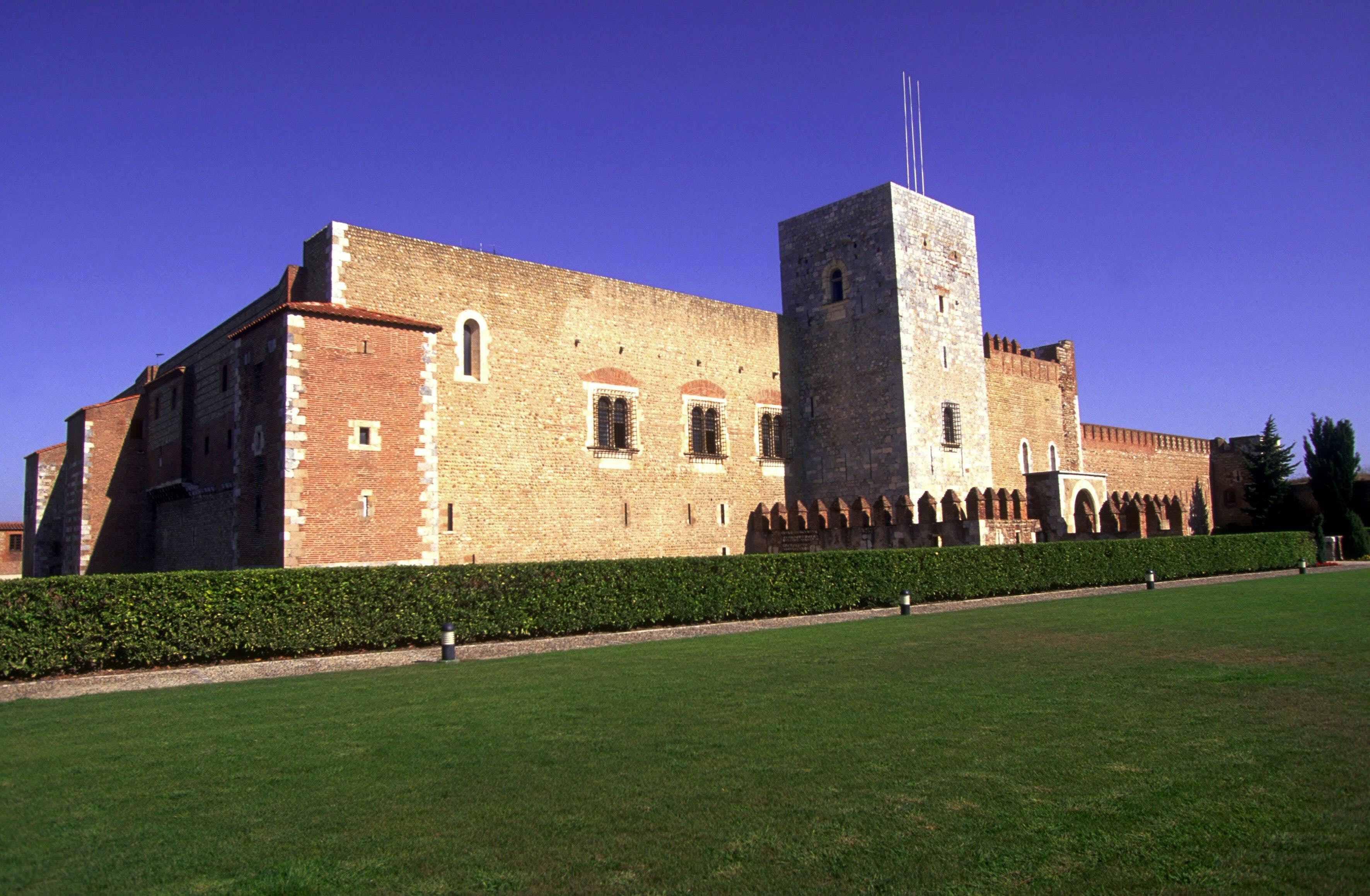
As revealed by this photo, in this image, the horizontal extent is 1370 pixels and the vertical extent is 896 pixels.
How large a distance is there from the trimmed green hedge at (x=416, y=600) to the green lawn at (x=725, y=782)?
2450mm

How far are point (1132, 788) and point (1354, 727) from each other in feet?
7.99

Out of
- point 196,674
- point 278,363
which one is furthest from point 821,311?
point 196,674

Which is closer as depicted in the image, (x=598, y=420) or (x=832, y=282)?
(x=598, y=420)

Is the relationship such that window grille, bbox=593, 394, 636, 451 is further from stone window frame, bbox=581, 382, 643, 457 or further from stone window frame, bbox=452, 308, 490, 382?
stone window frame, bbox=452, 308, 490, 382

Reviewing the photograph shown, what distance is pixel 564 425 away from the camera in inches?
886

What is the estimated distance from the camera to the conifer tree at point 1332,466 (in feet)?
139

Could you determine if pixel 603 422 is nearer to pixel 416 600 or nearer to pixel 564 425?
pixel 564 425

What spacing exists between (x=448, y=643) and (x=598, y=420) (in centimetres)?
1151

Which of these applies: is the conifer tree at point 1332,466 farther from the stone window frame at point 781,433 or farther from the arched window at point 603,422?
the arched window at point 603,422

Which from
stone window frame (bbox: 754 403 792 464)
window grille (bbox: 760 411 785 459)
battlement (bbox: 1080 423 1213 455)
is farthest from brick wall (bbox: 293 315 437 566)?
battlement (bbox: 1080 423 1213 455)

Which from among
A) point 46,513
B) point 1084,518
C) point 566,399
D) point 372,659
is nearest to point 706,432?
point 566,399

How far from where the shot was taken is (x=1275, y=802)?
490 cm

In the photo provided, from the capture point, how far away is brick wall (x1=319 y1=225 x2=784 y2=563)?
20.1 m

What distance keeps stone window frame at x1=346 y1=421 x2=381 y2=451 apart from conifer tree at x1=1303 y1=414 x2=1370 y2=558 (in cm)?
4144
